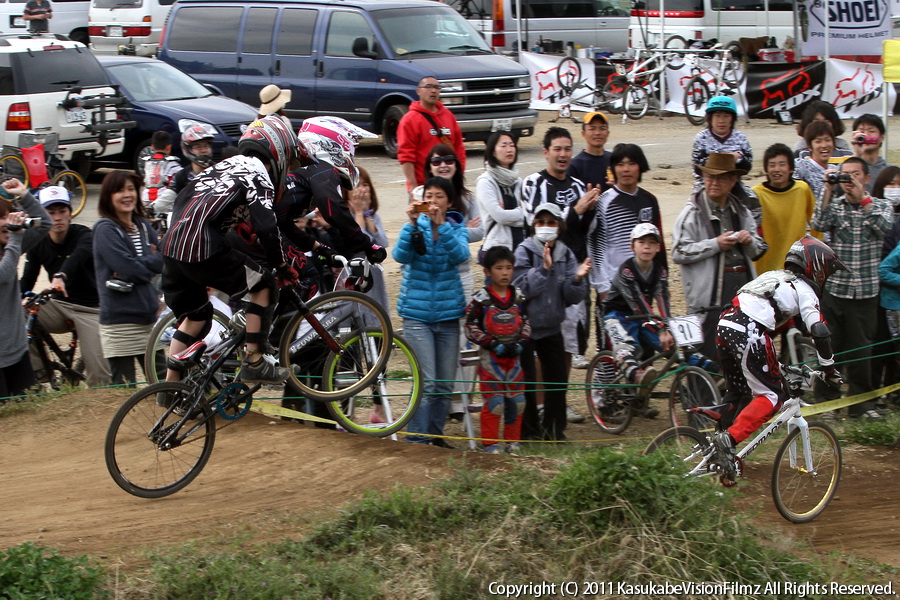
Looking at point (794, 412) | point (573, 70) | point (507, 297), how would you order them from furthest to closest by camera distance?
point (573, 70) < point (507, 297) < point (794, 412)

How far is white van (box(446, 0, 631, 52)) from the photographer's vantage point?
2362cm

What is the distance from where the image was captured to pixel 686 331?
7094 millimetres

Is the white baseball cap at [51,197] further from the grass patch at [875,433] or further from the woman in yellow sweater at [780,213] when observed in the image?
the grass patch at [875,433]

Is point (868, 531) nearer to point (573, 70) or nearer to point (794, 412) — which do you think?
point (794, 412)

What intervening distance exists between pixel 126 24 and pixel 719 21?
46.5 ft

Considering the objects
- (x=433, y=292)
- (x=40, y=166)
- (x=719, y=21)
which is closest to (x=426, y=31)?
(x=40, y=166)

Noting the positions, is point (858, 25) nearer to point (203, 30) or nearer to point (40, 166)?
point (203, 30)

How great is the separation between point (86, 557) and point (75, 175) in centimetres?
1004

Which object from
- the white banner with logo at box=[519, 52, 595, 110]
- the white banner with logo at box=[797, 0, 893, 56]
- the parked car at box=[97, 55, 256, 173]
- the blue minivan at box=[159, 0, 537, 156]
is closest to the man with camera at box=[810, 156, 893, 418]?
the white banner with logo at box=[797, 0, 893, 56]

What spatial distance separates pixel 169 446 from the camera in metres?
5.81

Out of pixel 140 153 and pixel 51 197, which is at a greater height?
pixel 51 197

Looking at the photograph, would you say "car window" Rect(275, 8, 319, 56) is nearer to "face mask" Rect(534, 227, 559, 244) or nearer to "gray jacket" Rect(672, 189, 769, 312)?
"gray jacket" Rect(672, 189, 769, 312)

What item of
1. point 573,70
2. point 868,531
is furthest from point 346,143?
point 573,70

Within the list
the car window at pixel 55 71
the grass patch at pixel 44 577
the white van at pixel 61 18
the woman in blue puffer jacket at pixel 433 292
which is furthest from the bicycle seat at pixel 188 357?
the white van at pixel 61 18
